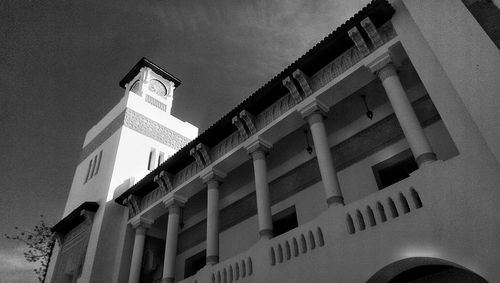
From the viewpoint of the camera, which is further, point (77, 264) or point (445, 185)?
point (77, 264)

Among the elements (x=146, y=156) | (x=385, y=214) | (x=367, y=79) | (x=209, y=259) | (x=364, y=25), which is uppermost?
(x=146, y=156)

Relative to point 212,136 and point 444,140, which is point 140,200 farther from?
point 444,140

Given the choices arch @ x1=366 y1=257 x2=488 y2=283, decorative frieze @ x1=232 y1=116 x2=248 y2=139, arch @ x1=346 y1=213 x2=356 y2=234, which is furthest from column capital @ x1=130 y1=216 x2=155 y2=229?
arch @ x1=366 y1=257 x2=488 y2=283

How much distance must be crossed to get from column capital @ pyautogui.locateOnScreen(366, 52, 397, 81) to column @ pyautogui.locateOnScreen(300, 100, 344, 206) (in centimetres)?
149

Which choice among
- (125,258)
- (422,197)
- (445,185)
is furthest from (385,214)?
(125,258)

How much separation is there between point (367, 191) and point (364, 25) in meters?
3.61

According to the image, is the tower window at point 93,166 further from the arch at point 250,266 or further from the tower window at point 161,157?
the arch at point 250,266

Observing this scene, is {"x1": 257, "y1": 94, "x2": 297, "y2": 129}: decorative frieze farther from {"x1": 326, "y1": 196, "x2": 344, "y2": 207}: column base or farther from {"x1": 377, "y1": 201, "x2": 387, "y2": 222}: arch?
{"x1": 377, "y1": 201, "x2": 387, "y2": 222}: arch

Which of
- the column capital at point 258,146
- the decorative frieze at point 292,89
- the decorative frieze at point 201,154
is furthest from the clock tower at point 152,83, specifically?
the decorative frieze at point 292,89

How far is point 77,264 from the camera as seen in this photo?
12.7 m

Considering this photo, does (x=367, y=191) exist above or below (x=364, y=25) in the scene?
below

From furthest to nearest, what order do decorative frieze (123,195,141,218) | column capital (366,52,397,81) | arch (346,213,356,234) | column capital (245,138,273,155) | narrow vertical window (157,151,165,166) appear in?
narrow vertical window (157,151,165,166) < decorative frieze (123,195,141,218) < column capital (245,138,273,155) < column capital (366,52,397,81) < arch (346,213,356,234)

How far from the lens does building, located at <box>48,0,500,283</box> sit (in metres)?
5.53

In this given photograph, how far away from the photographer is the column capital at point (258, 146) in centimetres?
946
